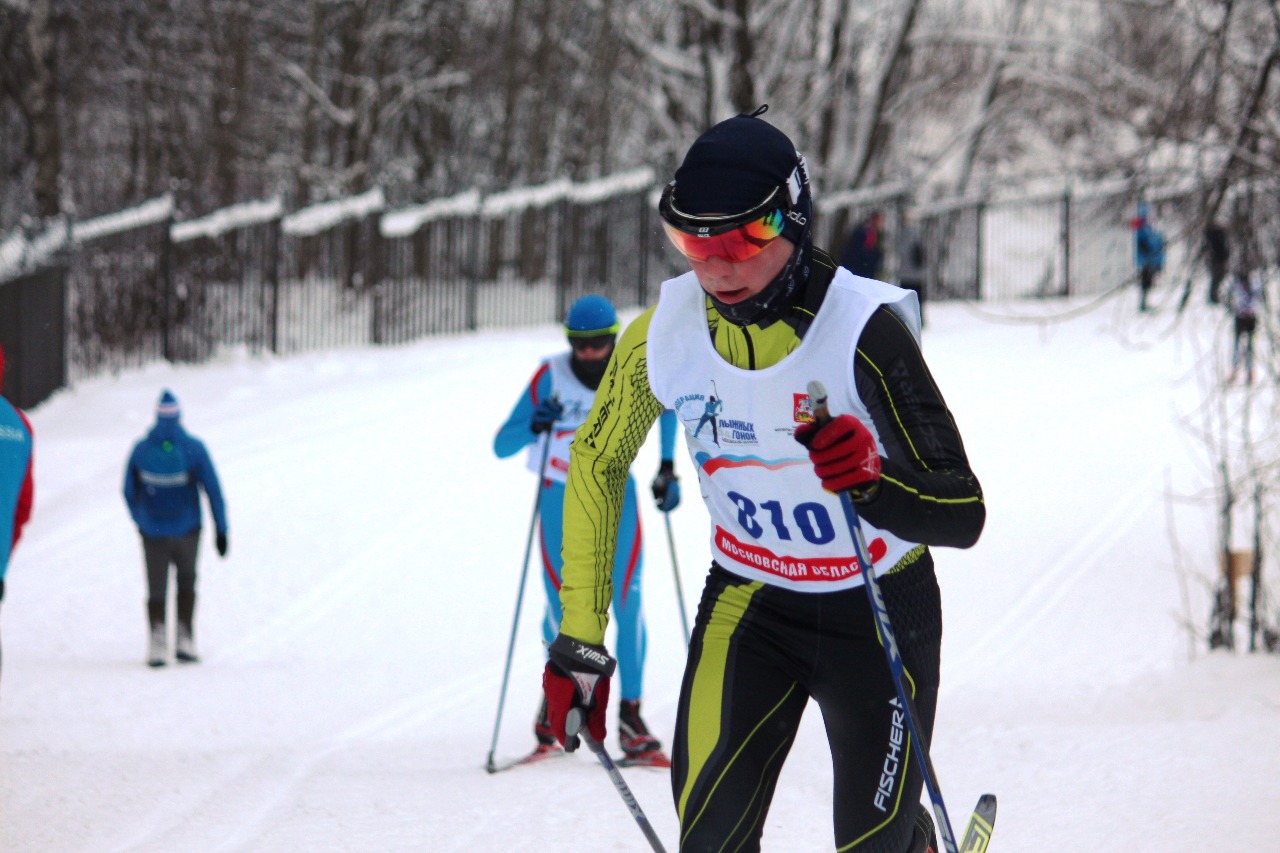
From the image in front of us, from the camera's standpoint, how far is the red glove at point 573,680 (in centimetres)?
315

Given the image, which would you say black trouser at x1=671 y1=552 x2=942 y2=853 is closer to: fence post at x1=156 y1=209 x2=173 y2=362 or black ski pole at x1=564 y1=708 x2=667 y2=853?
black ski pole at x1=564 y1=708 x2=667 y2=853

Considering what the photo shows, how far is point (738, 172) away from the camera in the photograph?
298 centimetres

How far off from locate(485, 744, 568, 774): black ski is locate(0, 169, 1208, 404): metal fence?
733 centimetres

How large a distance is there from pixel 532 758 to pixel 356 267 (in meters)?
13.2

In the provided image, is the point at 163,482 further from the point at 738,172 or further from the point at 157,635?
the point at 738,172

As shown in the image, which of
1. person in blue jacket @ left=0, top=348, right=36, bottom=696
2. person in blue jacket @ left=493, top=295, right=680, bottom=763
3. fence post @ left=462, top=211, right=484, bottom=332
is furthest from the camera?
fence post @ left=462, top=211, right=484, bottom=332

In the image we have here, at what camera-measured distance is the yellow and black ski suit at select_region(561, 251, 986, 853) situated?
3.00 metres

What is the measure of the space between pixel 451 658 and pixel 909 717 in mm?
6837

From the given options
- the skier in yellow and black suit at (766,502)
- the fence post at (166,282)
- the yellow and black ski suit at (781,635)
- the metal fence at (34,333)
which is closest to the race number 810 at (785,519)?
the skier in yellow and black suit at (766,502)

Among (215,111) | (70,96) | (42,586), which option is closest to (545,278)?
(215,111)

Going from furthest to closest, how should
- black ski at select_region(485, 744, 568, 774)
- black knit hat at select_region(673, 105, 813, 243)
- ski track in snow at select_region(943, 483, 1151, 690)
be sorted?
ski track in snow at select_region(943, 483, 1151, 690) < black ski at select_region(485, 744, 568, 774) < black knit hat at select_region(673, 105, 813, 243)

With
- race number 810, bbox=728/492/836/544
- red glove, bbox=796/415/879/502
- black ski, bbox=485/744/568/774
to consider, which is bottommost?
black ski, bbox=485/744/568/774

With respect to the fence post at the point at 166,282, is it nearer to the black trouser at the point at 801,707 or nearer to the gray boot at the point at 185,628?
the gray boot at the point at 185,628

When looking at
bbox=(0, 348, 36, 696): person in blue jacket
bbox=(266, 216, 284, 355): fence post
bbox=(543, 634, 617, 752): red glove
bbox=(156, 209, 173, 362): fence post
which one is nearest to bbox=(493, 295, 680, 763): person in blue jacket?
bbox=(0, 348, 36, 696): person in blue jacket
